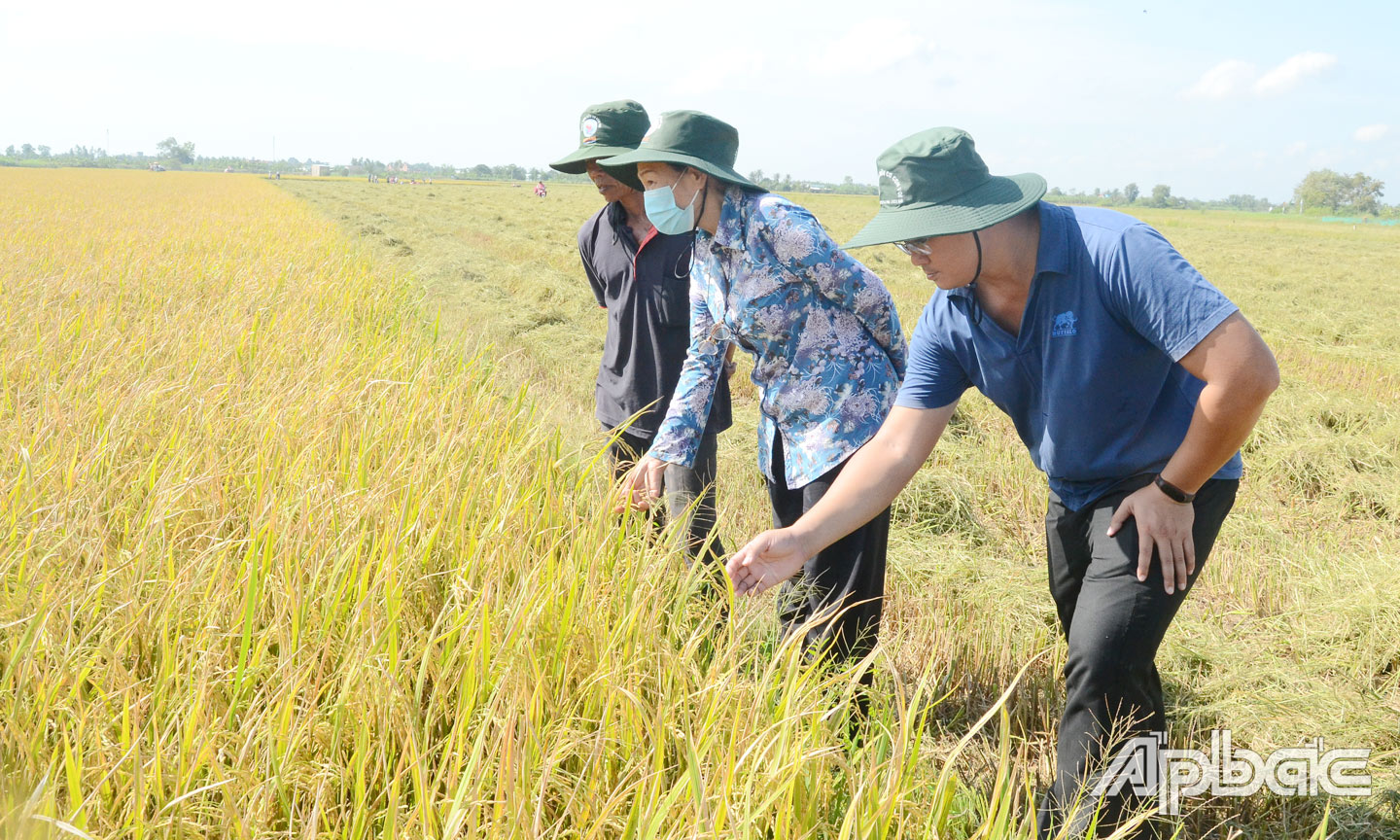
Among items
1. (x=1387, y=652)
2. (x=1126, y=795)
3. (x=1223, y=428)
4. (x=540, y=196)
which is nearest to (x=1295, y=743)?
(x=1387, y=652)

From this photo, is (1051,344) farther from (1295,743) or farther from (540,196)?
(540,196)

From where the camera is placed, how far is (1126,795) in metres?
1.55

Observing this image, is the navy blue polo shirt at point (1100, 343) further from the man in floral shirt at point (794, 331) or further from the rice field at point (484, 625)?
the rice field at point (484, 625)

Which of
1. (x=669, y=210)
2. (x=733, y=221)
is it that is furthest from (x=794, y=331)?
(x=669, y=210)

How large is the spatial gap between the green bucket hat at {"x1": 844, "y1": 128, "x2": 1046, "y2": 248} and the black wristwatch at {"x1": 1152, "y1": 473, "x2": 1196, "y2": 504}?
1.67ft

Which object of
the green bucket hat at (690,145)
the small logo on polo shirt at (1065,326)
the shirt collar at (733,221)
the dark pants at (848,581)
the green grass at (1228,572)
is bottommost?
the green grass at (1228,572)

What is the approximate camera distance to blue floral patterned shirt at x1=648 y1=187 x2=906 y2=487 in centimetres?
201

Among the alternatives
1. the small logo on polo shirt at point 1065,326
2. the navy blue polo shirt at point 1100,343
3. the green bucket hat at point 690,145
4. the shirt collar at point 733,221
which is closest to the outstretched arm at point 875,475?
the navy blue polo shirt at point 1100,343

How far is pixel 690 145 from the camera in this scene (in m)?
2.02

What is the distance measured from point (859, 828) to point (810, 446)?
109 centimetres

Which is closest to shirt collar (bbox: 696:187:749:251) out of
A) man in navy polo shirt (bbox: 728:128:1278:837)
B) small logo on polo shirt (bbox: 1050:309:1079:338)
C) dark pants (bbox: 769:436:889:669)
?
man in navy polo shirt (bbox: 728:128:1278:837)

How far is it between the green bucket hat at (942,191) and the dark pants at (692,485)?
38.1 inches

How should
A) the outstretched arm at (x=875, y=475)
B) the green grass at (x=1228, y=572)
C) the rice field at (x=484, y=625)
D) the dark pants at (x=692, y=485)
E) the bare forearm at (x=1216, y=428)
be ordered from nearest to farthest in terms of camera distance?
1. the rice field at (x=484, y=625)
2. the bare forearm at (x=1216, y=428)
3. the outstretched arm at (x=875, y=475)
4. the green grass at (x=1228, y=572)
5. the dark pants at (x=692, y=485)

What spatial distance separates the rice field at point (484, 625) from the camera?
3.82ft
